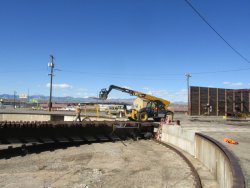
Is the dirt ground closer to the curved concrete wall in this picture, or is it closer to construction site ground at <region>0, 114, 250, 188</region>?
construction site ground at <region>0, 114, 250, 188</region>

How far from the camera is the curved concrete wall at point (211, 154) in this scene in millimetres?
9681

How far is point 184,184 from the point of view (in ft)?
42.0

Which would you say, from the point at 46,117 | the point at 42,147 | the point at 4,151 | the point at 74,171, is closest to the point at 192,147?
the point at 74,171

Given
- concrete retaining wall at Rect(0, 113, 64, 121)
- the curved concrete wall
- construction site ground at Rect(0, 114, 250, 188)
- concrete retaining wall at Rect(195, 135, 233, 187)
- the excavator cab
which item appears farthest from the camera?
concrete retaining wall at Rect(0, 113, 64, 121)

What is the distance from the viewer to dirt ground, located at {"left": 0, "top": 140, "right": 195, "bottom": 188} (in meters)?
13.1

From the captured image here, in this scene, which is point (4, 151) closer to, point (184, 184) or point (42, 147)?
point (42, 147)

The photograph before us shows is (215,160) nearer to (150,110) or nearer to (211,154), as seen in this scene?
(211,154)

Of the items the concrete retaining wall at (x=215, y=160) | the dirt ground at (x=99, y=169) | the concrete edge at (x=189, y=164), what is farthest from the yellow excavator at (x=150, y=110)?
the concrete retaining wall at (x=215, y=160)

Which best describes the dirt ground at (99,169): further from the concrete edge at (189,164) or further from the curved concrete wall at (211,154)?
the curved concrete wall at (211,154)

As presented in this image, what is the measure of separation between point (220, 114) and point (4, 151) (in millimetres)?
37364

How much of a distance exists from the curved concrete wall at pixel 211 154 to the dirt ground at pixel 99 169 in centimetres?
94

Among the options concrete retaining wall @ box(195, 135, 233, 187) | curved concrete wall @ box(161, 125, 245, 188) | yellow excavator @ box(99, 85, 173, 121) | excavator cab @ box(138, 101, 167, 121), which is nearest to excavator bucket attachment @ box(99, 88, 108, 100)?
yellow excavator @ box(99, 85, 173, 121)

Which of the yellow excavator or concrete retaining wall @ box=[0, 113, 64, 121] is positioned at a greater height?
the yellow excavator

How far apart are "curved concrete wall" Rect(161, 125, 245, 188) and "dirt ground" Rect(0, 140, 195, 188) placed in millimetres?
940
